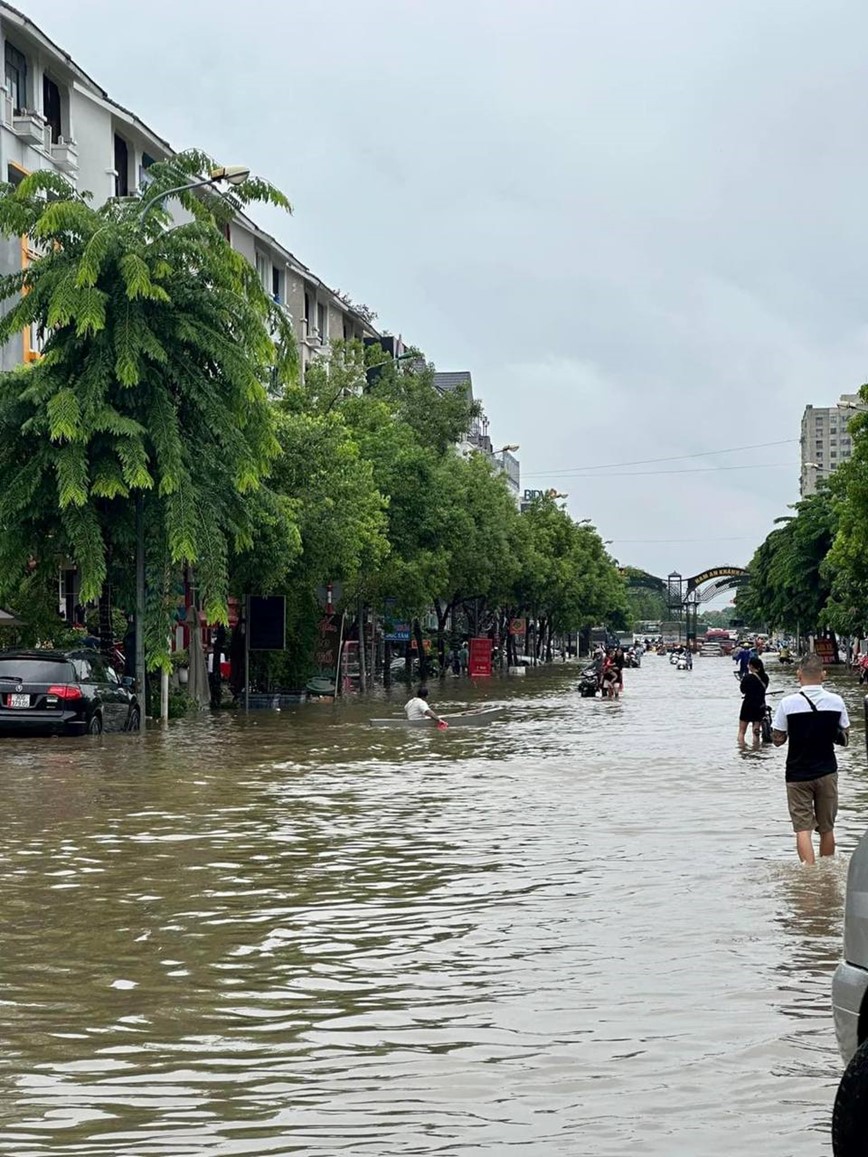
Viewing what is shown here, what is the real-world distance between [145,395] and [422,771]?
12206 mm

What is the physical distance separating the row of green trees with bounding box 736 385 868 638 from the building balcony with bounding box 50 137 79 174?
2832 cm

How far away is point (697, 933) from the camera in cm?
1188

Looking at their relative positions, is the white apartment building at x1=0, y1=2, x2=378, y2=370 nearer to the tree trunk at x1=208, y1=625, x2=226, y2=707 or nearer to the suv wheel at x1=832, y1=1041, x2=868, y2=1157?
the tree trunk at x1=208, y1=625, x2=226, y2=707

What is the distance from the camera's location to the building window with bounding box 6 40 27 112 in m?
47.8

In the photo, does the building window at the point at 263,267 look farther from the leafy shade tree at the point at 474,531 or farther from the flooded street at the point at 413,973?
the flooded street at the point at 413,973

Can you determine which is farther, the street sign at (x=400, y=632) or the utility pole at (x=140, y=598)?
the street sign at (x=400, y=632)

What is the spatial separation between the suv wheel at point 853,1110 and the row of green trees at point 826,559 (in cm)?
6152

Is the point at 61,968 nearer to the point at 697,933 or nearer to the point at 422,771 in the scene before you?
the point at 697,933

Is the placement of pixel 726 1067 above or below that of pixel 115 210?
below

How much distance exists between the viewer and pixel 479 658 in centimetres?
9225

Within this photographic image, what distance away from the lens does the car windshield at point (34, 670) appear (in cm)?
3294

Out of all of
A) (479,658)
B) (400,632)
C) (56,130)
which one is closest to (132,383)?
(56,130)

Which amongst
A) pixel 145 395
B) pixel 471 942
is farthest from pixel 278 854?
pixel 145 395

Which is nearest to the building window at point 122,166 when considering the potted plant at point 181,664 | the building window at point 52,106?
the building window at point 52,106
